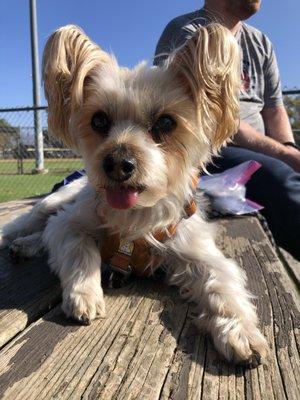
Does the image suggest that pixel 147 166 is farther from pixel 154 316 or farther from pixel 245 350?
pixel 245 350

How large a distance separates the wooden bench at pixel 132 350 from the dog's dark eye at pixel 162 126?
0.70 m

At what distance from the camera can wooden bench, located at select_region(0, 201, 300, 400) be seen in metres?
1.08

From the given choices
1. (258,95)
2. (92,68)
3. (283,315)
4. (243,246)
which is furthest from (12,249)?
(258,95)

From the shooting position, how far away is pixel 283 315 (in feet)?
4.98

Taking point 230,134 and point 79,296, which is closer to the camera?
point 79,296

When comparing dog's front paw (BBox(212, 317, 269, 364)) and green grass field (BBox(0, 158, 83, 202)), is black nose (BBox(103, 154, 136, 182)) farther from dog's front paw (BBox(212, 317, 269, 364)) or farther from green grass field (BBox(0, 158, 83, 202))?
green grass field (BBox(0, 158, 83, 202))

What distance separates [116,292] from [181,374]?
0.61m

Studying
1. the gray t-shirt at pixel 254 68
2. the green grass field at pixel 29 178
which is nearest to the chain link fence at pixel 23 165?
the green grass field at pixel 29 178

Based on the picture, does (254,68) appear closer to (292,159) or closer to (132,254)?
(292,159)

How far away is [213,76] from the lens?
76.9 inches

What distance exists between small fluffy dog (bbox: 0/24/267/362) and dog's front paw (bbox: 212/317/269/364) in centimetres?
25

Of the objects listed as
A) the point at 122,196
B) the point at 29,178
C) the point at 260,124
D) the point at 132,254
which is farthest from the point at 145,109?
the point at 29,178

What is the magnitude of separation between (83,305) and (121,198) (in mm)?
570

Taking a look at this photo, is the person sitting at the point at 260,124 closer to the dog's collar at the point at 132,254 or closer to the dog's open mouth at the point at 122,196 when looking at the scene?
the dog's open mouth at the point at 122,196
